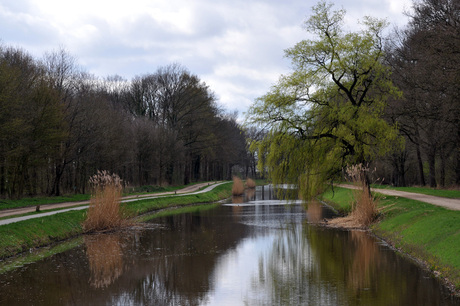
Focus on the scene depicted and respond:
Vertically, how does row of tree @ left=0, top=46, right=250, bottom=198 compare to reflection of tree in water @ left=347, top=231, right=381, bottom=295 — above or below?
above

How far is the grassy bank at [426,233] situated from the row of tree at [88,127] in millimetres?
9216

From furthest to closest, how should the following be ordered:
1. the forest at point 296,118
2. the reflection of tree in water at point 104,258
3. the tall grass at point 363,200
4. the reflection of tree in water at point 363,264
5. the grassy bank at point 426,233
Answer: the forest at point 296,118, the tall grass at point 363,200, the reflection of tree in water at point 104,258, the grassy bank at point 426,233, the reflection of tree in water at point 363,264

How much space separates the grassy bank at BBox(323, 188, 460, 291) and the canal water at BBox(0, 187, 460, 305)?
0.51m

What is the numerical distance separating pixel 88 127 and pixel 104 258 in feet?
81.3

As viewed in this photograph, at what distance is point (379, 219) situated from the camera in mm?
21516

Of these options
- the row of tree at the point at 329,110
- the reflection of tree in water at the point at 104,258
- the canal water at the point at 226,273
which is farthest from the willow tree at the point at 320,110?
the reflection of tree in water at the point at 104,258

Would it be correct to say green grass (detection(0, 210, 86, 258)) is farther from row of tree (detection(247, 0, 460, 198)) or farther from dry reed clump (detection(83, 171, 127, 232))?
row of tree (detection(247, 0, 460, 198))

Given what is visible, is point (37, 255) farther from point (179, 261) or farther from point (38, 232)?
point (179, 261)

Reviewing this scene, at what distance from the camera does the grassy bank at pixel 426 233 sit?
475 inches

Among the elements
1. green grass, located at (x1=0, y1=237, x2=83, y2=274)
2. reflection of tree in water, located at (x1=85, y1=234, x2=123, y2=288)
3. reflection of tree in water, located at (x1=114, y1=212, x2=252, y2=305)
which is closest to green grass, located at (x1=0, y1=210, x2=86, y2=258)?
green grass, located at (x1=0, y1=237, x2=83, y2=274)

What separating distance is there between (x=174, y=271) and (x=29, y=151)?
2066cm

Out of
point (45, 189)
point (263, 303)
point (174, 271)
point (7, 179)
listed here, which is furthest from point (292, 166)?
point (45, 189)

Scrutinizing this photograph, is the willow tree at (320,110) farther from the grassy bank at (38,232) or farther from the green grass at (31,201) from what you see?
the green grass at (31,201)

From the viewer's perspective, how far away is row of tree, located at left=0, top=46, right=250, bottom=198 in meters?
29.6
